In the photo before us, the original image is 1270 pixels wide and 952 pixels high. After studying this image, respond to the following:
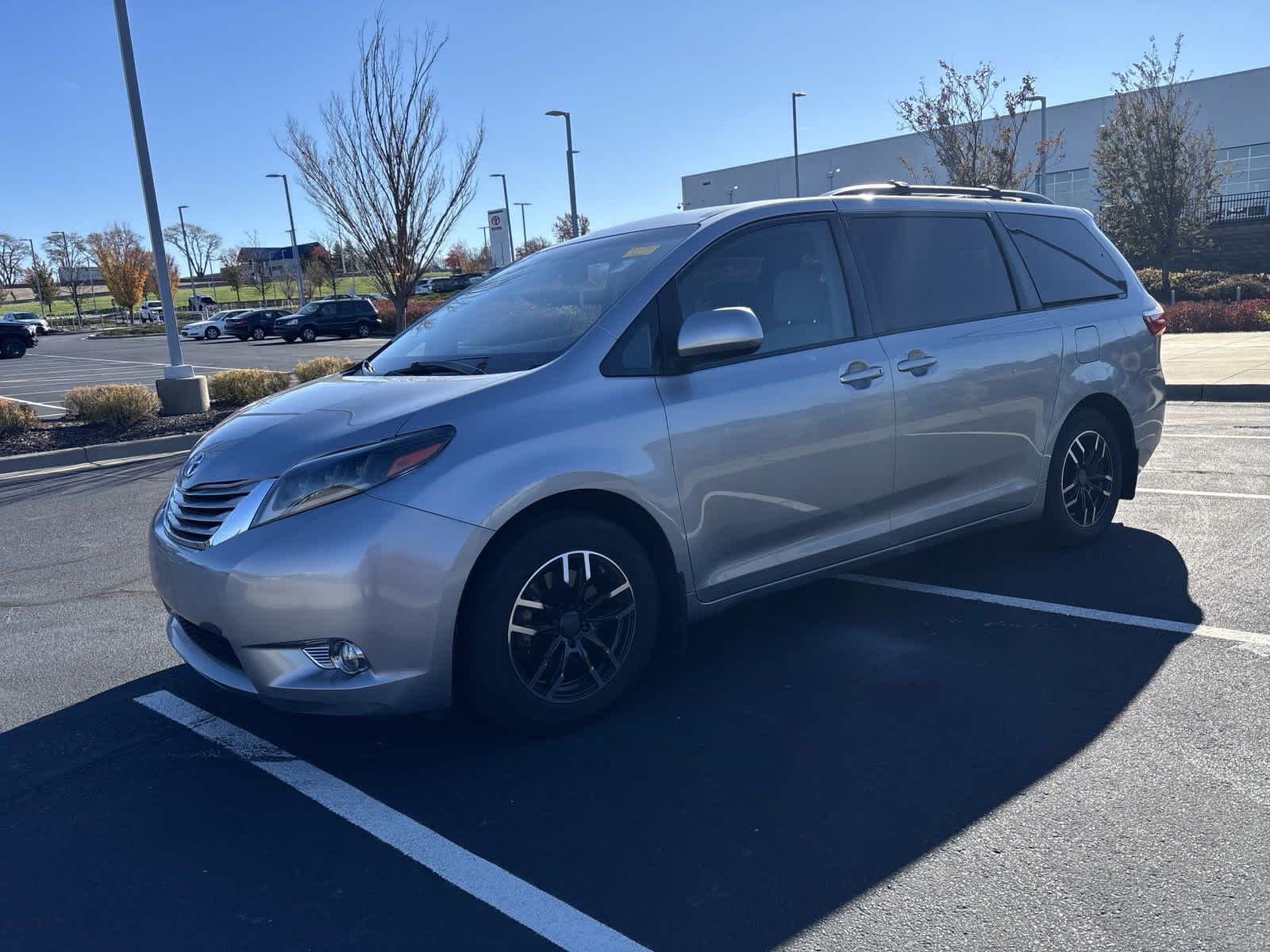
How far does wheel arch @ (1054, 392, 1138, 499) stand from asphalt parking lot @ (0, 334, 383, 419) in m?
14.6

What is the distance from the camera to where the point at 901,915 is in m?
2.51

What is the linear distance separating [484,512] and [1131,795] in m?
2.14

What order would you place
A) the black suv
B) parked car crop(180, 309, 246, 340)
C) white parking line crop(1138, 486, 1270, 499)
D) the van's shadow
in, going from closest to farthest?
1. the van's shadow
2. white parking line crop(1138, 486, 1270, 499)
3. the black suv
4. parked car crop(180, 309, 246, 340)

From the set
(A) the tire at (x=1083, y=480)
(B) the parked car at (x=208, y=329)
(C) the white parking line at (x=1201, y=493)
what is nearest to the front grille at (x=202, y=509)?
(A) the tire at (x=1083, y=480)

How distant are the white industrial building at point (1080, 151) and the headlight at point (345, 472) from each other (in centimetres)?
3323

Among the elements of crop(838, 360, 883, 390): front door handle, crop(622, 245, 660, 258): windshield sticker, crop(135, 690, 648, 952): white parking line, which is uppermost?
crop(622, 245, 660, 258): windshield sticker

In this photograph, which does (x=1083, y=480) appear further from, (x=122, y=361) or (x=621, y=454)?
(x=122, y=361)

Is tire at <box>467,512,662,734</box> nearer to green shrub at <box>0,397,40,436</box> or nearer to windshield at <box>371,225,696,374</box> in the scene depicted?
windshield at <box>371,225,696,374</box>

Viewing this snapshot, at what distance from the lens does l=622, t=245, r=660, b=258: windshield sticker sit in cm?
411

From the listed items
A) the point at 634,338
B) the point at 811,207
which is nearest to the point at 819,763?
the point at 634,338

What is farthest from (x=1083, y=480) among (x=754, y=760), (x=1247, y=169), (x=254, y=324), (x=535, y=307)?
(x=1247, y=169)

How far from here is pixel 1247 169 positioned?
4412 centimetres

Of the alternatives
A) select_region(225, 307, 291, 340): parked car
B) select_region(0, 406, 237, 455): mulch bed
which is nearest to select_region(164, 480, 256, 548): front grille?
select_region(0, 406, 237, 455): mulch bed

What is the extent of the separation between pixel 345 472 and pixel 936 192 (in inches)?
136
